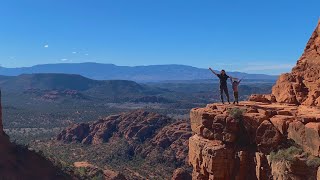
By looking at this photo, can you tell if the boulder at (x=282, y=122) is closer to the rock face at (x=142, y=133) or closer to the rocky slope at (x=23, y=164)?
the rocky slope at (x=23, y=164)

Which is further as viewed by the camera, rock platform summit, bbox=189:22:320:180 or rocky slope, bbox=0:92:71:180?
rocky slope, bbox=0:92:71:180

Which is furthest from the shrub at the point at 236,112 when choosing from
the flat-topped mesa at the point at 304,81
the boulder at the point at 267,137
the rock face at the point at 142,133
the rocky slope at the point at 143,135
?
the rock face at the point at 142,133

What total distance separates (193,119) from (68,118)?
109774 mm

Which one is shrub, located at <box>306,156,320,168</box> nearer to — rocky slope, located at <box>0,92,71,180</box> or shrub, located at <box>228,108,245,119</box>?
shrub, located at <box>228,108,245,119</box>

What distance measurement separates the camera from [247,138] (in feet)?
41.7

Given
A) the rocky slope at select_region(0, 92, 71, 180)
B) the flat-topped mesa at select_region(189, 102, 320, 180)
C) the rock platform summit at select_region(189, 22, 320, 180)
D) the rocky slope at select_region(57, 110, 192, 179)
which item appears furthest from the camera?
the rocky slope at select_region(57, 110, 192, 179)

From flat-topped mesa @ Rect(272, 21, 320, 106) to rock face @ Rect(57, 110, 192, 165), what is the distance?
36169 millimetres

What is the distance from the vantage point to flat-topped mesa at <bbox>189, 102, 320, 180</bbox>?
11.3 meters

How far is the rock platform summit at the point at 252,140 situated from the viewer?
35.4ft

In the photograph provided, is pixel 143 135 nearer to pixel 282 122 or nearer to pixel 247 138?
pixel 247 138

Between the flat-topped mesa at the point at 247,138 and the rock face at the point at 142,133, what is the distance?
132 ft

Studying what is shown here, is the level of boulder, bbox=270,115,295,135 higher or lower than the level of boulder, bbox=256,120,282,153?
higher

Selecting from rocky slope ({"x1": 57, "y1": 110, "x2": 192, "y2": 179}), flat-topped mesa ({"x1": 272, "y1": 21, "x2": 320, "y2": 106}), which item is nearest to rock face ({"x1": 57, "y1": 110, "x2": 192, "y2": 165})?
rocky slope ({"x1": 57, "y1": 110, "x2": 192, "y2": 179})

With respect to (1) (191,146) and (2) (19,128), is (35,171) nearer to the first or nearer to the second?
(1) (191,146)
